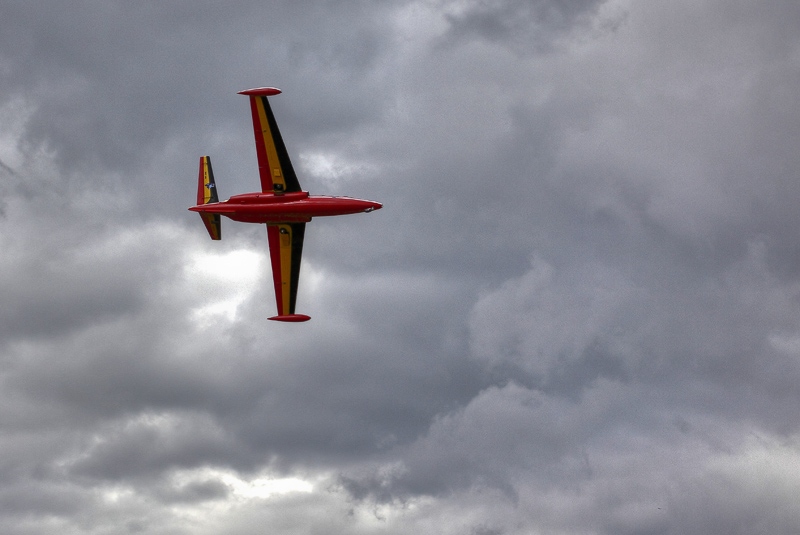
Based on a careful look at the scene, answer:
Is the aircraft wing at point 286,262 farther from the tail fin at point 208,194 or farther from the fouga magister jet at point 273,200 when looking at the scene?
the tail fin at point 208,194

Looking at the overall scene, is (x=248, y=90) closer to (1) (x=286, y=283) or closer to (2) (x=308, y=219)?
(2) (x=308, y=219)

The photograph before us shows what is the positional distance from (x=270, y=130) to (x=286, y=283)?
67.5ft

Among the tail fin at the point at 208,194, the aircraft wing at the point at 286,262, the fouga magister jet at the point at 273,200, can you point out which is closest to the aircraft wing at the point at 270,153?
the fouga magister jet at the point at 273,200

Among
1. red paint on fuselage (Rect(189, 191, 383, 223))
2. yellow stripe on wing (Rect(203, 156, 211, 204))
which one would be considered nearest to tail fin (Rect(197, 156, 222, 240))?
yellow stripe on wing (Rect(203, 156, 211, 204))

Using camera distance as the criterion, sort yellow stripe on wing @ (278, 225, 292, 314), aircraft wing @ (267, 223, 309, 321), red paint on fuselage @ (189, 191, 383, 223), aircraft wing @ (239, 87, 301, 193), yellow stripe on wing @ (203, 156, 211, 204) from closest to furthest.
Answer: red paint on fuselage @ (189, 191, 383, 223) → aircraft wing @ (239, 87, 301, 193) → yellow stripe on wing @ (278, 225, 292, 314) → aircraft wing @ (267, 223, 309, 321) → yellow stripe on wing @ (203, 156, 211, 204)

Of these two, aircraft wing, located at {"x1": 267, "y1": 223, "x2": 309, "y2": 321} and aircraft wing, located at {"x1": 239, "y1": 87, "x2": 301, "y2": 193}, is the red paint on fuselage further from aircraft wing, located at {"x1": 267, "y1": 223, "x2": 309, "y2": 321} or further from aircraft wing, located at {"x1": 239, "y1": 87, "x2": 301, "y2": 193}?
aircraft wing, located at {"x1": 267, "y1": 223, "x2": 309, "y2": 321}

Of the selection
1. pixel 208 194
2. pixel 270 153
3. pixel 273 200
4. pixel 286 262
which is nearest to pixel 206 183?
pixel 208 194

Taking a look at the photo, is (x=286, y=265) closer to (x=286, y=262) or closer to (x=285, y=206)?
(x=286, y=262)

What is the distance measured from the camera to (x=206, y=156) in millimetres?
141000

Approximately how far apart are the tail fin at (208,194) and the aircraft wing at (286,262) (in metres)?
6.84

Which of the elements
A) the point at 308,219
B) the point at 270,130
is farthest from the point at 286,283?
the point at 270,130

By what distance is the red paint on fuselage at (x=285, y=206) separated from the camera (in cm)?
12750

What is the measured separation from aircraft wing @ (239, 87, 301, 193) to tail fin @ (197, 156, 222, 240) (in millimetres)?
9127

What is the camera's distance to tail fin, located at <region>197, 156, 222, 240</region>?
134 meters
